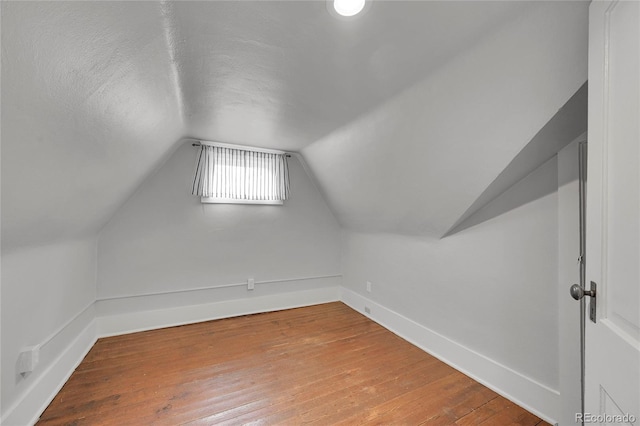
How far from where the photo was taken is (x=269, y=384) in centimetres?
191

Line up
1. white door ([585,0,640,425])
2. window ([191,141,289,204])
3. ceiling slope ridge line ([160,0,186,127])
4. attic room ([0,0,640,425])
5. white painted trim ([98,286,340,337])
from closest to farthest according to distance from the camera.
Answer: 1. white door ([585,0,640,425])
2. attic room ([0,0,640,425])
3. ceiling slope ridge line ([160,0,186,127])
4. white painted trim ([98,286,340,337])
5. window ([191,141,289,204])

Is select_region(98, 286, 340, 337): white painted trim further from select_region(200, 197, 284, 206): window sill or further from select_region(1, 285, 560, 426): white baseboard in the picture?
select_region(200, 197, 284, 206): window sill

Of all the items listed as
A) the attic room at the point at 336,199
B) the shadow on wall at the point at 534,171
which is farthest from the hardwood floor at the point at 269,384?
the shadow on wall at the point at 534,171

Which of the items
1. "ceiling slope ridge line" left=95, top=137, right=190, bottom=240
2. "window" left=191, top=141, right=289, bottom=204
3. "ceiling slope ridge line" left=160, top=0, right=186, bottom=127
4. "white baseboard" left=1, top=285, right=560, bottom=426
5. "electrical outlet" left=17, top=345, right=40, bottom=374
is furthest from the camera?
"window" left=191, top=141, right=289, bottom=204

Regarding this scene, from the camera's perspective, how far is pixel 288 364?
2.18m

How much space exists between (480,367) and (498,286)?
666 mm

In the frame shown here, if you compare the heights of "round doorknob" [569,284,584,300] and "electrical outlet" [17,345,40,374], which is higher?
"round doorknob" [569,284,584,300]

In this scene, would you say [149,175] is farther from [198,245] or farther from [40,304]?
[40,304]

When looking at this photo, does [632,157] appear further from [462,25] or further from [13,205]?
[13,205]

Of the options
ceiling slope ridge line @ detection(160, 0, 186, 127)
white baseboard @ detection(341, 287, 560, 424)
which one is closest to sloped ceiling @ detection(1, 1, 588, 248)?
ceiling slope ridge line @ detection(160, 0, 186, 127)

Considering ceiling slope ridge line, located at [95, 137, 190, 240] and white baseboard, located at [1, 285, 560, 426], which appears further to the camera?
ceiling slope ridge line, located at [95, 137, 190, 240]

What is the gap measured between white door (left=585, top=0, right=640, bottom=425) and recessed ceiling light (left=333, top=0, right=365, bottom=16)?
76 cm

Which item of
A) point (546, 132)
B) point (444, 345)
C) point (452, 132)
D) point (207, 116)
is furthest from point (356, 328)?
point (207, 116)

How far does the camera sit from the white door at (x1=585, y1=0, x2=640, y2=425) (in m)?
0.63
